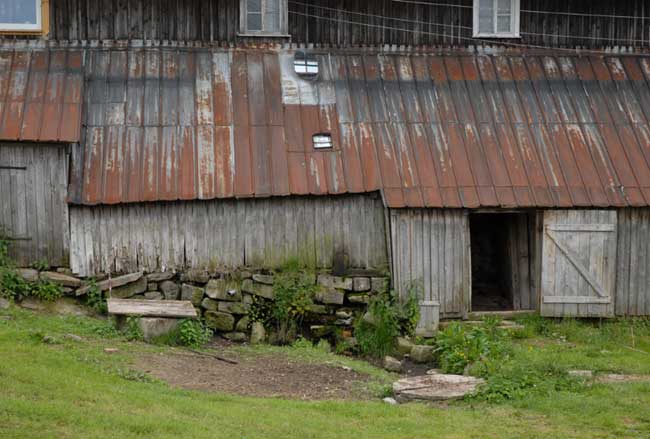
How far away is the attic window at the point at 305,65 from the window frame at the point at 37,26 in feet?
15.5

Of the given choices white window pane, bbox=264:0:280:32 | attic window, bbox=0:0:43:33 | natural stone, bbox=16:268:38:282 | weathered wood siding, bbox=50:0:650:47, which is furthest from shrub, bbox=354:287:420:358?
attic window, bbox=0:0:43:33

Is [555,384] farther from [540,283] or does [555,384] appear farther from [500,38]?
[500,38]

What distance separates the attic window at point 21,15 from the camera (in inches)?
748

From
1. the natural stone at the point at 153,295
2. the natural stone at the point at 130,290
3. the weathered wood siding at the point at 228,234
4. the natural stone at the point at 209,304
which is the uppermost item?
the weathered wood siding at the point at 228,234

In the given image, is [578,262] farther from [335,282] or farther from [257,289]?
[257,289]

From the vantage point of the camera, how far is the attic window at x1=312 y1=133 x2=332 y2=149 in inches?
723

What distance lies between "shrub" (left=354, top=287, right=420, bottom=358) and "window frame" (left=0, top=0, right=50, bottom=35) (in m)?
8.02

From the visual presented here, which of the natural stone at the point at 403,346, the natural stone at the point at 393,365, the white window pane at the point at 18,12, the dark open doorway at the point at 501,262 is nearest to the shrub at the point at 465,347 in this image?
the natural stone at the point at 403,346

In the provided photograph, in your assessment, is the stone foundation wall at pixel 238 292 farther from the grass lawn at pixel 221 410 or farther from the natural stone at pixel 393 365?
Result: the grass lawn at pixel 221 410

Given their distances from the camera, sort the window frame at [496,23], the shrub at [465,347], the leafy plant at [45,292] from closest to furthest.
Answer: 1. the shrub at [465,347]
2. the leafy plant at [45,292]
3. the window frame at [496,23]

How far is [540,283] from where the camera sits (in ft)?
59.0

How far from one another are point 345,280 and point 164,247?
3183 mm

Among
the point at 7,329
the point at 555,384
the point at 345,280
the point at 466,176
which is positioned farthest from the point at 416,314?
the point at 7,329

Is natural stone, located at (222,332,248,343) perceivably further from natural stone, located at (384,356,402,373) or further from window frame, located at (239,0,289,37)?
window frame, located at (239,0,289,37)
